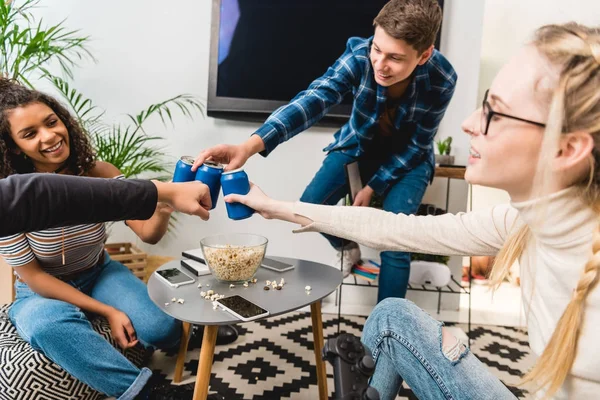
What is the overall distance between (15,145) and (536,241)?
4.66 feet

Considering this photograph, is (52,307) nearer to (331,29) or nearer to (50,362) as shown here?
(50,362)

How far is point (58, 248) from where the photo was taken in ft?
4.71

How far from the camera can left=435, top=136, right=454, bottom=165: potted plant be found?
7.15ft

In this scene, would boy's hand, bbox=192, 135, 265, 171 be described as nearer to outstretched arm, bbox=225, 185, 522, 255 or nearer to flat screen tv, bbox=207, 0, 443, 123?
outstretched arm, bbox=225, 185, 522, 255

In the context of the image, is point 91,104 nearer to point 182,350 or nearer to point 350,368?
point 182,350

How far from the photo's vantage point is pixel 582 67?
2.17 feet

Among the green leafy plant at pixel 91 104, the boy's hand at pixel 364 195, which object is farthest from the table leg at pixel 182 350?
the green leafy plant at pixel 91 104

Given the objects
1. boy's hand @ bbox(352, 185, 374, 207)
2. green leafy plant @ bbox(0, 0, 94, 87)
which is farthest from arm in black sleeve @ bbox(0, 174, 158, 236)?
green leafy plant @ bbox(0, 0, 94, 87)

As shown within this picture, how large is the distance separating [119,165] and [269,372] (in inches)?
45.6

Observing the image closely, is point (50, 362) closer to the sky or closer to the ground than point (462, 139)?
closer to the ground

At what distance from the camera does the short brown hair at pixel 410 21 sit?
1477 millimetres

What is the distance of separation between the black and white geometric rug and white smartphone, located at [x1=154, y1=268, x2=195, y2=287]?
301 mm

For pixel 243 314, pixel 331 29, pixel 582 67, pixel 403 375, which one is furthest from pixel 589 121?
pixel 331 29

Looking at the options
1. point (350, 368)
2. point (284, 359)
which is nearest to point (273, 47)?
point (284, 359)
